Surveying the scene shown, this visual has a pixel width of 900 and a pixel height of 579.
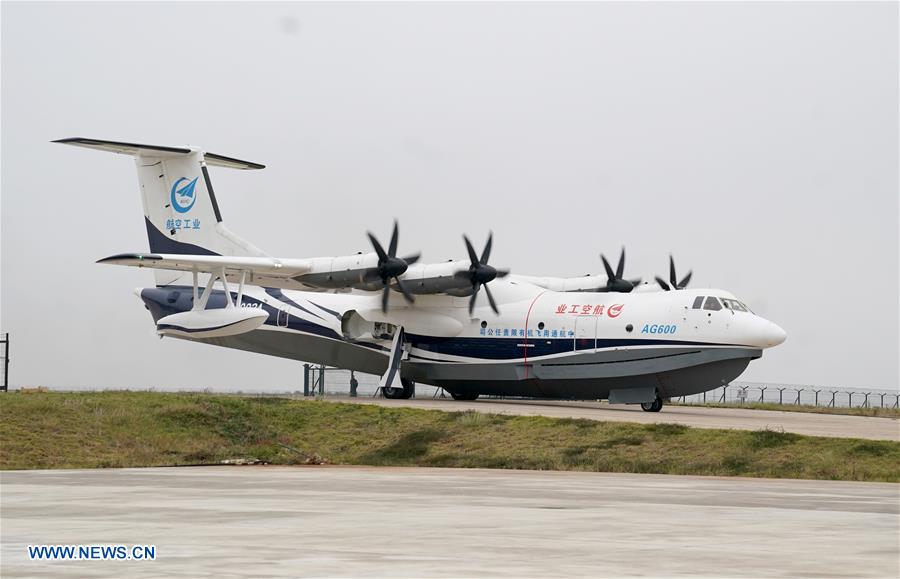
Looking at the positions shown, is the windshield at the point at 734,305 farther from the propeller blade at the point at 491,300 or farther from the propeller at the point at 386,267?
the propeller at the point at 386,267

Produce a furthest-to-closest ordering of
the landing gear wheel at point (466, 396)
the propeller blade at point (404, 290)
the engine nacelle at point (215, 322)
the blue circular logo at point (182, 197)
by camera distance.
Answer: the blue circular logo at point (182, 197)
the landing gear wheel at point (466, 396)
the propeller blade at point (404, 290)
the engine nacelle at point (215, 322)

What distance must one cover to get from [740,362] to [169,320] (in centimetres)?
1854

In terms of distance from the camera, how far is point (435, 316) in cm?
3959

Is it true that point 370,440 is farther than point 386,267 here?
No

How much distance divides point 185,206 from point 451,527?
3370 cm

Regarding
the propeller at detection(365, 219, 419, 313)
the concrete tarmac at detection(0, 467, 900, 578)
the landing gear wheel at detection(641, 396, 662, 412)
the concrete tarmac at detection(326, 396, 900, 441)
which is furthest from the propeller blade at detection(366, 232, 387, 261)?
the concrete tarmac at detection(0, 467, 900, 578)

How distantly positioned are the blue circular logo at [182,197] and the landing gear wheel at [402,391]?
33.6 ft

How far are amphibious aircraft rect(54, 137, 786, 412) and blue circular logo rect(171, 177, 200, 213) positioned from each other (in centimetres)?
5

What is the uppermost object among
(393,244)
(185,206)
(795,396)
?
(185,206)

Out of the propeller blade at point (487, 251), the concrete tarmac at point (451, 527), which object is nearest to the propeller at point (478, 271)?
the propeller blade at point (487, 251)

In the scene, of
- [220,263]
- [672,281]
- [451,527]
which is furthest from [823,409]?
[451,527]

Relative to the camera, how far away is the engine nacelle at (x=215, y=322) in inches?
1457

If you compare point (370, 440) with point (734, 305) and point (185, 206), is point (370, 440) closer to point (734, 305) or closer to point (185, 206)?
point (734, 305)

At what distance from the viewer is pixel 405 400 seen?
39.2 m
